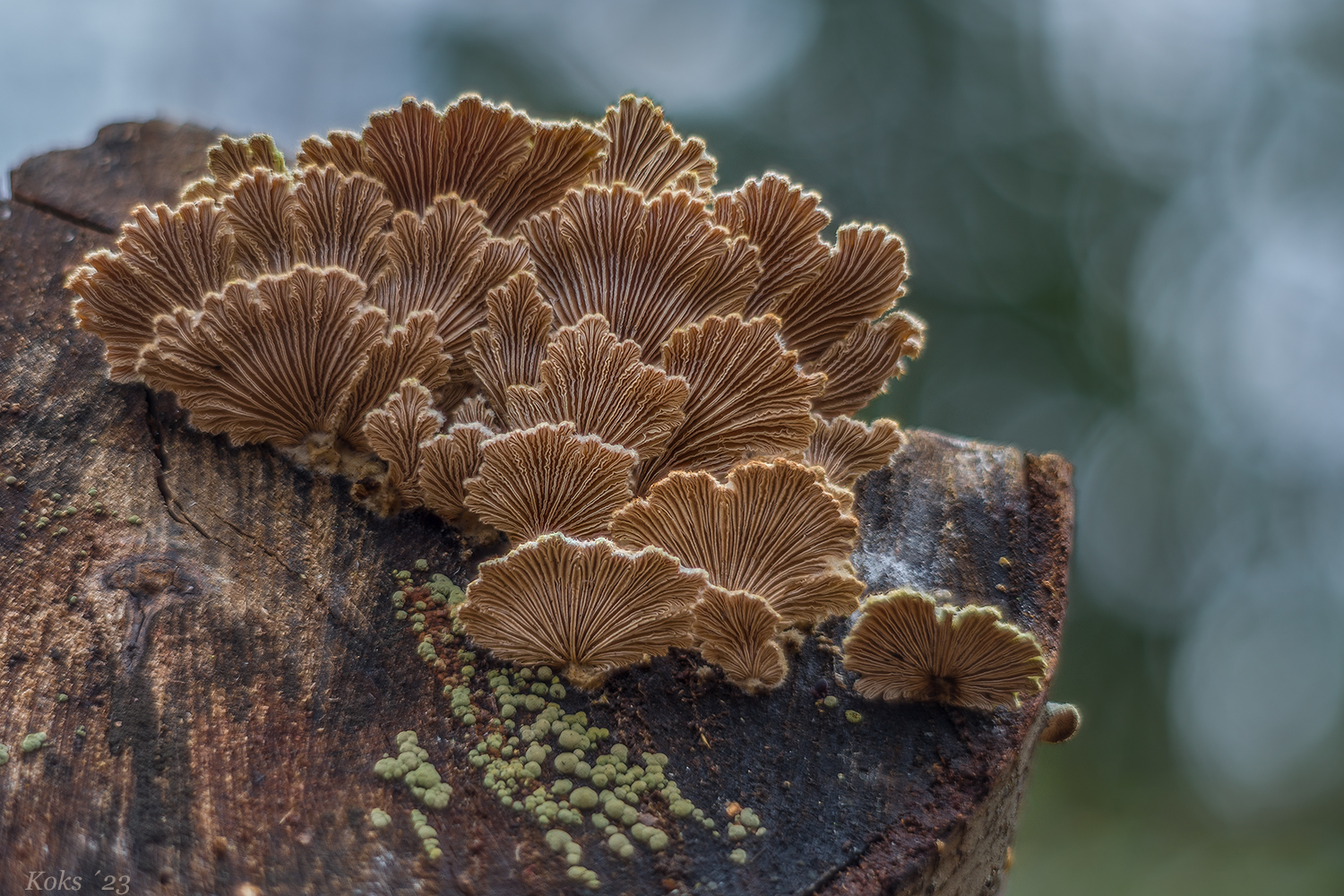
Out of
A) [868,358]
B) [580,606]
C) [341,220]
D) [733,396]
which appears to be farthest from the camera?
[868,358]

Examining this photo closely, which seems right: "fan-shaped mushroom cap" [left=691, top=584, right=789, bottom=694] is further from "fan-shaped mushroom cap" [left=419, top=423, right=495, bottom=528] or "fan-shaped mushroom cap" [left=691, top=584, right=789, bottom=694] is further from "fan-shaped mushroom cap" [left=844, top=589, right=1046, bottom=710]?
"fan-shaped mushroom cap" [left=419, top=423, right=495, bottom=528]

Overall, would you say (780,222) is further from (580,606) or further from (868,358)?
(580,606)

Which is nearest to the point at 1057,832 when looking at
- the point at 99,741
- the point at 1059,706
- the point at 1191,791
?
the point at 1191,791

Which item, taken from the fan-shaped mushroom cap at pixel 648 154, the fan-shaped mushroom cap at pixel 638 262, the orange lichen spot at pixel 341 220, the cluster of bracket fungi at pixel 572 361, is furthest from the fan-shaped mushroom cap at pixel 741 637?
the orange lichen spot at pixel 341 220

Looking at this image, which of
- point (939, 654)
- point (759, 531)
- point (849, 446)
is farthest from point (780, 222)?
point (939, 654)

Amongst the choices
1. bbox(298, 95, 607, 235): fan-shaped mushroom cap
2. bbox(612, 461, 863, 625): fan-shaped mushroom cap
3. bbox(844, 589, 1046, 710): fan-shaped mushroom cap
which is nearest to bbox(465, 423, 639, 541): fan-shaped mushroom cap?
bbox(612, 461, 863, 625): fan-shaped mushroom cap

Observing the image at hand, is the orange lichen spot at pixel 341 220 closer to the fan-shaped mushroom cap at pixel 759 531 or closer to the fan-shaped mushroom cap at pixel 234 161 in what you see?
the fan-shaped mushroom cap at pixel 234 161
